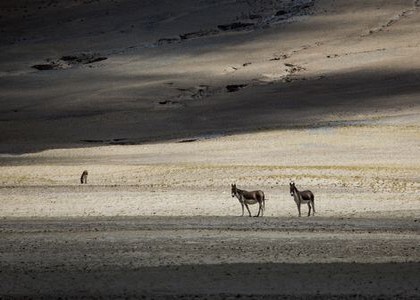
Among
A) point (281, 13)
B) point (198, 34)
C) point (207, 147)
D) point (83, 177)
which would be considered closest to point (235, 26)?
point (198, 34)

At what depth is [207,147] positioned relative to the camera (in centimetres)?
4275

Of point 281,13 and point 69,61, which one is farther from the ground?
point 281,13

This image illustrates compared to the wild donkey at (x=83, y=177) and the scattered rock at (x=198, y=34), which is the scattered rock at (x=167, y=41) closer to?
the scattered rock at (x=198, y=34)

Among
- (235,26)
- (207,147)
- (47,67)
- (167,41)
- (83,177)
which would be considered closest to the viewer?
(83,177)

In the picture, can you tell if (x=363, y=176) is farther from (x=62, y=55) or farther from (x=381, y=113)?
(x=62, y=55)

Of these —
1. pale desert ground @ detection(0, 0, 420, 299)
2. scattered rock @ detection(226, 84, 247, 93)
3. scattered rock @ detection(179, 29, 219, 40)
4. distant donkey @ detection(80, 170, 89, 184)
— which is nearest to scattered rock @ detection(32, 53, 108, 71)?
pale desert ground @ detection(0, 0, 420, 299)

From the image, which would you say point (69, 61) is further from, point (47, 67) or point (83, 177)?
point (83, 177)

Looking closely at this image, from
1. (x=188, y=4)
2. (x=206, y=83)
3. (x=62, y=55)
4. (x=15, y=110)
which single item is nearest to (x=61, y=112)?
(x=15, y=110)

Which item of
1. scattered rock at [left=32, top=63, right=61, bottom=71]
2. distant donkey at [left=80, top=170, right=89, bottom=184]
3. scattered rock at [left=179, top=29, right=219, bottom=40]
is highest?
scattered rock at [left=179, top=29, right=219, bottom=40]

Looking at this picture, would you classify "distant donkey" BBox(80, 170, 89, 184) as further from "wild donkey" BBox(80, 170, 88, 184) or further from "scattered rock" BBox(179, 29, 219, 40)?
"scattered rock" BBox(179, 29, 219, 40)

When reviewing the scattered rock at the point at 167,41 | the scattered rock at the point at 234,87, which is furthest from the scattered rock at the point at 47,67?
the scattered rock at the point at 234,87

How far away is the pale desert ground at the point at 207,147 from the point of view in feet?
47.7

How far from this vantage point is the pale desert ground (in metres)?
14.5

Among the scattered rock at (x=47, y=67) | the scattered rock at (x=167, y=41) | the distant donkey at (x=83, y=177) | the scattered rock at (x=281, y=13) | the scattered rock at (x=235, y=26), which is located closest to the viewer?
the distant donkey at (x=83, y=177)
